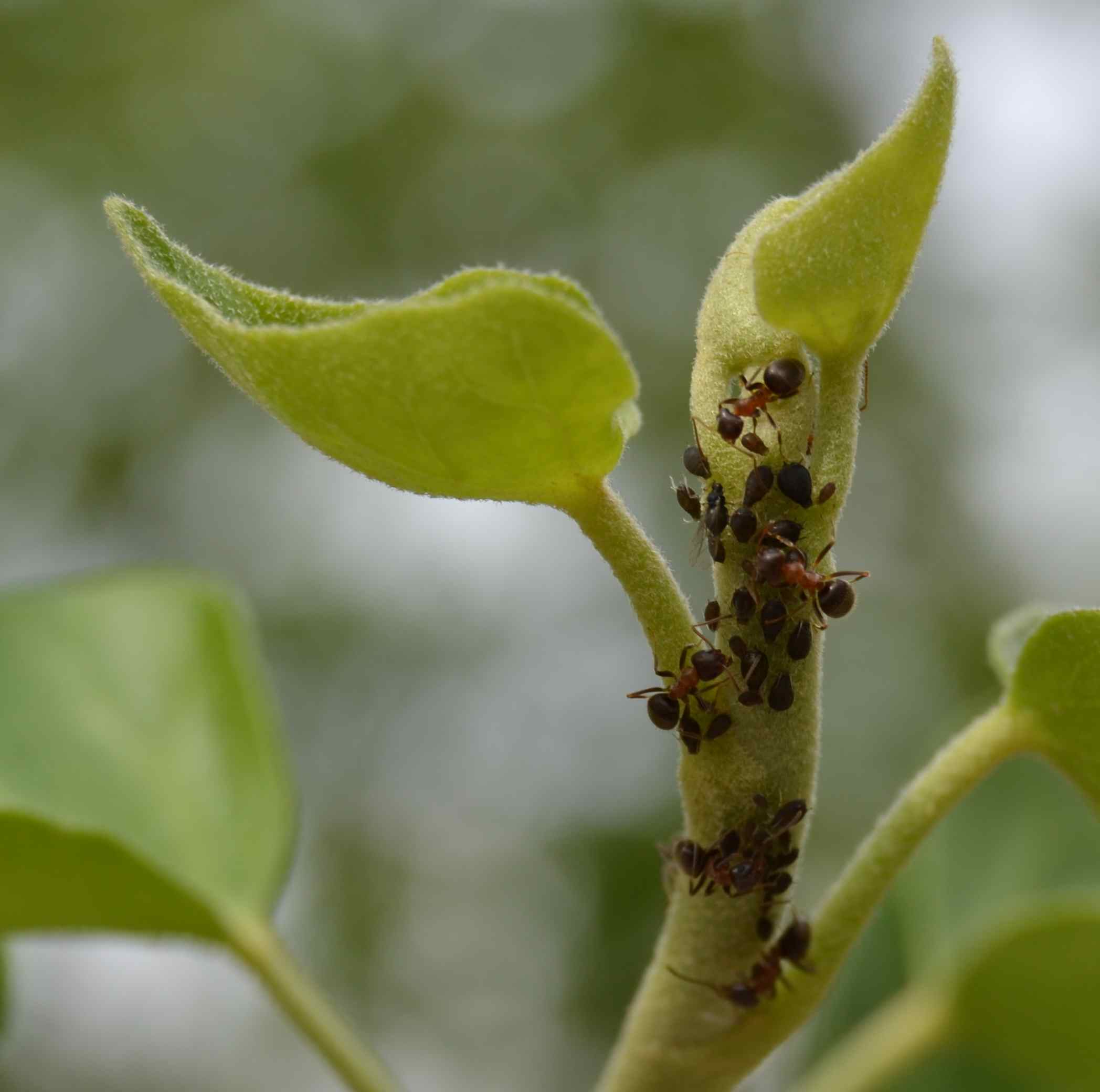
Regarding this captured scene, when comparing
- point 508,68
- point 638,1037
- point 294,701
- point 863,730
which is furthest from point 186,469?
point 638,1037

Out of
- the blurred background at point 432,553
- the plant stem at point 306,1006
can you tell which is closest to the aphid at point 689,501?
the plant stem at point 306,1006

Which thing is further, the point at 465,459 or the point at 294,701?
the point at 294,701

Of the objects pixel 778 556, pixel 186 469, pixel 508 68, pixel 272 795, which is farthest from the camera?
pixel 508 68

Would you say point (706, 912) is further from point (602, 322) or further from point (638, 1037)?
point (602, 322)

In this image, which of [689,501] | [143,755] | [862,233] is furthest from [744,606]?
[143,755]

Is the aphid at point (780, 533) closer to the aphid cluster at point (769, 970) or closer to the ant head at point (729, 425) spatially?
the ant head at point (729, 425)

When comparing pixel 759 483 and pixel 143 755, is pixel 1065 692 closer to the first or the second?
pixel 759 483

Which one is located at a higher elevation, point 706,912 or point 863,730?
point 706,912
